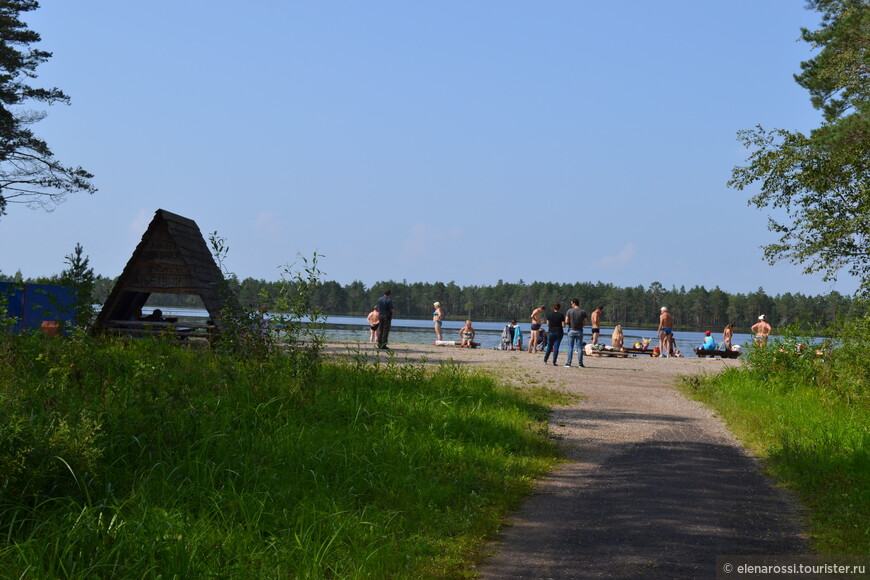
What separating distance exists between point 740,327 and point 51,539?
196m

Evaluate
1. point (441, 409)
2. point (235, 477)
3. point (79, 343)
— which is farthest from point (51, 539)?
point (441, 409)

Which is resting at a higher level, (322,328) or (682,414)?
(322,328)

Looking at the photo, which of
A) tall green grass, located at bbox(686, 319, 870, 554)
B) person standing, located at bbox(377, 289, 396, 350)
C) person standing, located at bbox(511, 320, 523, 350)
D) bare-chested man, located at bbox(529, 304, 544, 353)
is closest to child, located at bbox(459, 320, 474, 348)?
person standing, located at bbox(511, 320, 523, 350)

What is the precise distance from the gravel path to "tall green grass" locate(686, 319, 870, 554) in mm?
250

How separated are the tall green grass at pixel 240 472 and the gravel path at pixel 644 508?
405 mm

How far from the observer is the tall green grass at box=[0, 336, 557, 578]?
489cm

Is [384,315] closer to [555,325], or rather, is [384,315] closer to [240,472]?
[555,325]

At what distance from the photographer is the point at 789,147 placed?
28.0 metres

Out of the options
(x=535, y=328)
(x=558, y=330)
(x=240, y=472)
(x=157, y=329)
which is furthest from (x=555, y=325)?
(x=240, y=472)

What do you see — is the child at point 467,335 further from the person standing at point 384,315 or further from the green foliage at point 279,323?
the green foliage at point 279,323

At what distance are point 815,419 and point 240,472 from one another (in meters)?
8.21

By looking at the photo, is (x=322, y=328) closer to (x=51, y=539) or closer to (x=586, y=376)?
(x=51, y=539)

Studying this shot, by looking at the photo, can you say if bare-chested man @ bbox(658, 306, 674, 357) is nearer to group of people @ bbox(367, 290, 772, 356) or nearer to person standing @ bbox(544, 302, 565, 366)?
group of people @ bbox(367, 290, 772, 356)

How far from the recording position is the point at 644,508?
667cm
